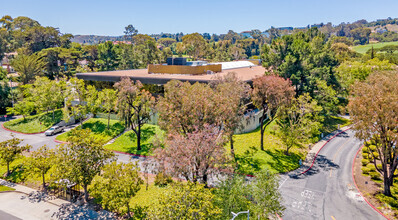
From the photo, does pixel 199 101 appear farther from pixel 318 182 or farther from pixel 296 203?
pixel 318 182

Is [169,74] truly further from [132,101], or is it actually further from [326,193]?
[326,193]

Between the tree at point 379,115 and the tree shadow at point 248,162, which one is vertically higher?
the tree at point 379,115

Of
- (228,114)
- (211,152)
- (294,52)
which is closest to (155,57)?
(294,52)

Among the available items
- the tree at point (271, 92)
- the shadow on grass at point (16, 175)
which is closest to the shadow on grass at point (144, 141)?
the shadow on grass at point (16, 175)

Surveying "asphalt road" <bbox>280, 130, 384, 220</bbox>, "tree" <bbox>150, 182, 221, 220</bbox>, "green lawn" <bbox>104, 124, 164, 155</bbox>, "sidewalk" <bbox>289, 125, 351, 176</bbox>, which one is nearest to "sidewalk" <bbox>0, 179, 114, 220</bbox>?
"tree" <bbox>150, 182, 221, 220</bbox>

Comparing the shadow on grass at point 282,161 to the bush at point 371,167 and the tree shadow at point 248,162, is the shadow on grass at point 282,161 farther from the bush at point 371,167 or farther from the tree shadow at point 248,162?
the bush at point 371,167

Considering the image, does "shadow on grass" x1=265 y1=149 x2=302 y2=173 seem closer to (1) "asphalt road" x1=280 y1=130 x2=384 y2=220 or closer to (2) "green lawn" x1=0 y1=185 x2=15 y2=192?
(1) "asphalt road" x1=280 y1=130 x2=384 y2=220
